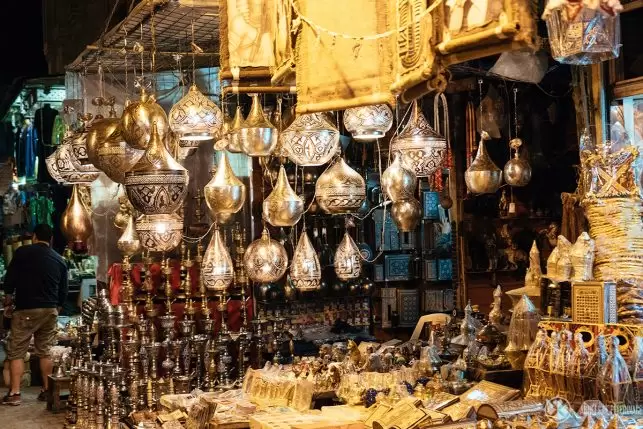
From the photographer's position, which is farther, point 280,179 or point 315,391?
point 280,179

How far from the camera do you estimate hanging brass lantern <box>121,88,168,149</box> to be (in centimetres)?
506

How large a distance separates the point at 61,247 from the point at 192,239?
20.6 feet

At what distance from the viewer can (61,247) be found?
13.5 meters

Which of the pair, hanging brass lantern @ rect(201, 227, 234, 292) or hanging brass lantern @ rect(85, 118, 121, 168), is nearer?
hanging brass lantern @ rect(85, 118, 121, 168)

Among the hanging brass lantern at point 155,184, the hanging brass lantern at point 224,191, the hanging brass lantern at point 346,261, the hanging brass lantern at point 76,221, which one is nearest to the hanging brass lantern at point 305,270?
the hanging brass lantern at point 346,261

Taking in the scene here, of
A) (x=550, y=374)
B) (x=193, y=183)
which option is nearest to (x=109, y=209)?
(x=193, y=183)

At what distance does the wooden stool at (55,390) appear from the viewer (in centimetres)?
767

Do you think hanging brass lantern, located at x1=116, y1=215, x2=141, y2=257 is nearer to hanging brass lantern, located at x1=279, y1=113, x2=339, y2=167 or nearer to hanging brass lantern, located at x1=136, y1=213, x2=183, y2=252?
hanging brass lantern, located at x1=136, y1=213, x2=183, y2=252

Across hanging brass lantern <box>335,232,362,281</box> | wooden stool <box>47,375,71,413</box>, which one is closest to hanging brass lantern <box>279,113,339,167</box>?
hanging brass lantern <box>335,232,362,281</box>

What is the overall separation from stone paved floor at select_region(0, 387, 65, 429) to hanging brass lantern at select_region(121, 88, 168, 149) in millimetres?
2996

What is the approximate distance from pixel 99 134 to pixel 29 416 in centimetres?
333

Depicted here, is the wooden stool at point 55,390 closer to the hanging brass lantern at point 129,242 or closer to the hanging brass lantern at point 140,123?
the hanging brass lantern at point 129,242

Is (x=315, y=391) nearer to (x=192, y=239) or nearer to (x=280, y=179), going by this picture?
(x=280, y=179)

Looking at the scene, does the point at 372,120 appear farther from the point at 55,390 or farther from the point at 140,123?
the point at 55,390
